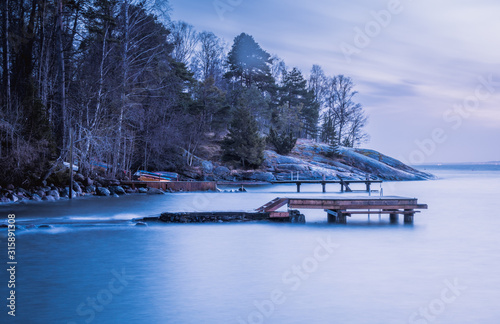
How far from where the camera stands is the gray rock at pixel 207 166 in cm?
4447

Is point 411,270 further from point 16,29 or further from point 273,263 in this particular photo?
point 16,29

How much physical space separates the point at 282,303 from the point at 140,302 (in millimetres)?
2547

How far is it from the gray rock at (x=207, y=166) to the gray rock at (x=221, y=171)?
50cm

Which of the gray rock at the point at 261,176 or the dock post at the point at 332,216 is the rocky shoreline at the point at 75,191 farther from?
the gray rock at the point at 261,176

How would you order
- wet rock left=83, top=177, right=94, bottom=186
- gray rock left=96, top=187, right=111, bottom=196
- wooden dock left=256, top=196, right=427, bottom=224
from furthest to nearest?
wet rock left=83, top=177, right=94, bottom=186
gray rock left=96, top=187, right=111, bottom=196
wooden dock left=256, top=196, right=427, bottom=224

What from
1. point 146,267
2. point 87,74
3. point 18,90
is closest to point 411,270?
point 146,267

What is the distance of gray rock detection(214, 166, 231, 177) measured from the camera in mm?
44787

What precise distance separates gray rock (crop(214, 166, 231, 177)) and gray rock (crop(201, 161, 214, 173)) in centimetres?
50

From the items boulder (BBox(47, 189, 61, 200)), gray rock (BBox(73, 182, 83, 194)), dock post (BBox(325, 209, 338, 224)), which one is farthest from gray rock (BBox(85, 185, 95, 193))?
dock post (BBox(325, 209, 338, 224))

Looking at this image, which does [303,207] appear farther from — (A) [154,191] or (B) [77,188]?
(A) [154,191]

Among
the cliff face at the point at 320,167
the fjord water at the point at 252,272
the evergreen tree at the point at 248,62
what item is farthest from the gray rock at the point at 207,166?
the fjord water at the point at 252,272

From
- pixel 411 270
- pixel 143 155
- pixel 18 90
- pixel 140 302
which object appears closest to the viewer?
pixel 140 302

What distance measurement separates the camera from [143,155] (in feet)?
134

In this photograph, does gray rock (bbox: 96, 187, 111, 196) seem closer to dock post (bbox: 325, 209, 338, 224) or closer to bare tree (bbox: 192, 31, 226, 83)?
dock post (bbox: 325, 209, 338, 224)
